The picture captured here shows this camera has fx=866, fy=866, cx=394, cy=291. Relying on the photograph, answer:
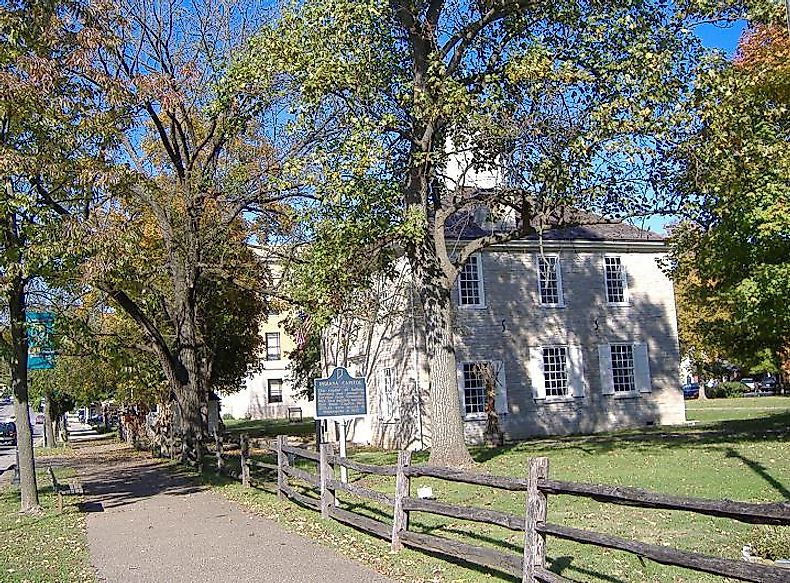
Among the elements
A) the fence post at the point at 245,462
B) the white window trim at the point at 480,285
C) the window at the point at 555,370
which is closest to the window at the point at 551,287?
the window at the point at 555,370

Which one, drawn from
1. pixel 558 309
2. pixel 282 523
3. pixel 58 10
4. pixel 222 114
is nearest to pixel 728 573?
pixel 282 523

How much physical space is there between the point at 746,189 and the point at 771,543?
11.1 metres

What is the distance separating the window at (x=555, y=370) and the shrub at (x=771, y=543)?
18.6 metres

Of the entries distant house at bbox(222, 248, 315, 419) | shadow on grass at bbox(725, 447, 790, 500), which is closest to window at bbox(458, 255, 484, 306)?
shadow on grass at bbox(725, 447, 790, 500)

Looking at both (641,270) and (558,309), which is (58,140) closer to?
(558,309)

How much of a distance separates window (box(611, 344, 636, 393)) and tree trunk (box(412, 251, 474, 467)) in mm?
13678

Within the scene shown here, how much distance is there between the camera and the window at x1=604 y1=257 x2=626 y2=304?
3102cm

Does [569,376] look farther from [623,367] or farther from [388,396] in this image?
[388,396]

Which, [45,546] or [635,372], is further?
[635,372]

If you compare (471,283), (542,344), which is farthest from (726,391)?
(471,283)

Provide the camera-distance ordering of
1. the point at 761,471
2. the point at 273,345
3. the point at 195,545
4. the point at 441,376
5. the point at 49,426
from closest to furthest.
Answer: the point at 195,545
the point at 761,471
the point at 441,376
the point at 49,426
the point at 273,345

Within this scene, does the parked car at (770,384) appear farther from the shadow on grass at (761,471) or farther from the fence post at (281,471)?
the fence post at (281,471)

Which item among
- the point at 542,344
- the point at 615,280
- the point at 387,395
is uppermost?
the point at 615,280

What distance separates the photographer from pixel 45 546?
11.9 meters
